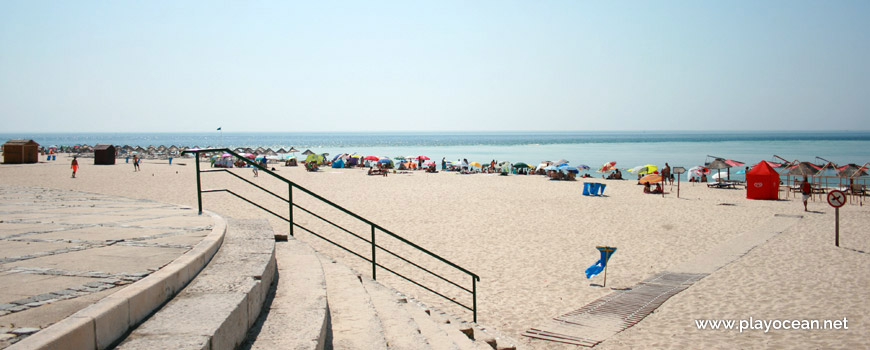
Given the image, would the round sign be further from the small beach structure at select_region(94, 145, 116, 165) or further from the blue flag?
the small beach structure at select_region(94, 145, 116, 165)

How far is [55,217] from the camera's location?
5.62 m

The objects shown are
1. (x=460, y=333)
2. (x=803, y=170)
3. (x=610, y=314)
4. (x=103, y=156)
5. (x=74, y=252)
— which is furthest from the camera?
(x=103, y=156)

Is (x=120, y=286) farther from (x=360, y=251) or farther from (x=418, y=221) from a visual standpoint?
(x=418, y=221)

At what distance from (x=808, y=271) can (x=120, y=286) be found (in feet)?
36.5

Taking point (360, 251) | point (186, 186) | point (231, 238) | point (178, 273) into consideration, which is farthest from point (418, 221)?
point (186, 186)

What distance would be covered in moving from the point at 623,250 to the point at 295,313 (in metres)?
9.97

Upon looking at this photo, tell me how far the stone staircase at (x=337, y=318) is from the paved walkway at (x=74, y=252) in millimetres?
826

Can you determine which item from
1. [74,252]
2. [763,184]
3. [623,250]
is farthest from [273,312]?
[763,184]

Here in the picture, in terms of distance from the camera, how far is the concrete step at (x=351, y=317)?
3369mm

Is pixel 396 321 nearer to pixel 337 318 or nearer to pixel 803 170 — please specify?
pixel 337 318

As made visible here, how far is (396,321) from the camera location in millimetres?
4332

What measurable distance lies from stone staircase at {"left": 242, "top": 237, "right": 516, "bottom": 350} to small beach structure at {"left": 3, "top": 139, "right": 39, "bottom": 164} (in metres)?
40.2

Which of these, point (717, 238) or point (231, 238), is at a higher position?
point (231, 238)

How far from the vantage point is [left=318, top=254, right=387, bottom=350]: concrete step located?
3.37m
